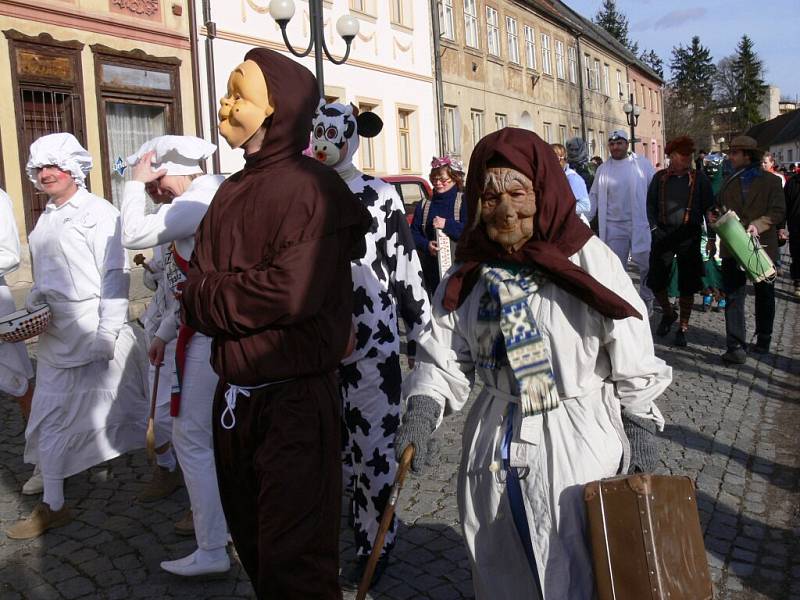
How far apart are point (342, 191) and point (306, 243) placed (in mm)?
261

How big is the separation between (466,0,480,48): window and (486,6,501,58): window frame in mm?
1234

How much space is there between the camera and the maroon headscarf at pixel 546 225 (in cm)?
253

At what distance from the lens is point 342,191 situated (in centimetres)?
288

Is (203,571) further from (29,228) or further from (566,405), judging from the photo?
(29,228)

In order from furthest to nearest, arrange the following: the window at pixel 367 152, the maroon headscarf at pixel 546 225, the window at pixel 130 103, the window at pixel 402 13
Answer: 1. the window at pixel 402 13
2. the window at pixel 367 152
3. the window at pixel 130 103
4. the maroon headscarf at pixel 546 225

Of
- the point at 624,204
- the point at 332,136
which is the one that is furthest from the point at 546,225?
the point at 624,204

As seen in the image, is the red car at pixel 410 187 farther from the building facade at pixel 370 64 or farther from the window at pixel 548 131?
the window at pixel 548 131

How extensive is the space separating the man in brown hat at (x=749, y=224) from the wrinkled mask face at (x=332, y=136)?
5277 mm

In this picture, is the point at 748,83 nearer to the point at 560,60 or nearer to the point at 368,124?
the point at 560,60

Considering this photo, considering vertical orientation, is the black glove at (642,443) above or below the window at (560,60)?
below

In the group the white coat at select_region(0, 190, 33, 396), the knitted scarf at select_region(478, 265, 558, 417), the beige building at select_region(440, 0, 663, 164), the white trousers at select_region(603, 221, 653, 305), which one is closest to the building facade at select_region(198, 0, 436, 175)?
the beige building at select_region(440, 0, 663, 164)

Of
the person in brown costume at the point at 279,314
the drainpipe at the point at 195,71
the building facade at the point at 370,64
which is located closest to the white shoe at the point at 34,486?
the person in brown costume at the point at 279,314

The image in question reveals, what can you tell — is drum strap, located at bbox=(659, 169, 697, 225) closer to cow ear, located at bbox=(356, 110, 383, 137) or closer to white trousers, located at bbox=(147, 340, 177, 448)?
cow ear, located at bbox=(356, 110, 383, 137)

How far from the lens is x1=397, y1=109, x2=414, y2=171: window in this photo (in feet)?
80.9
